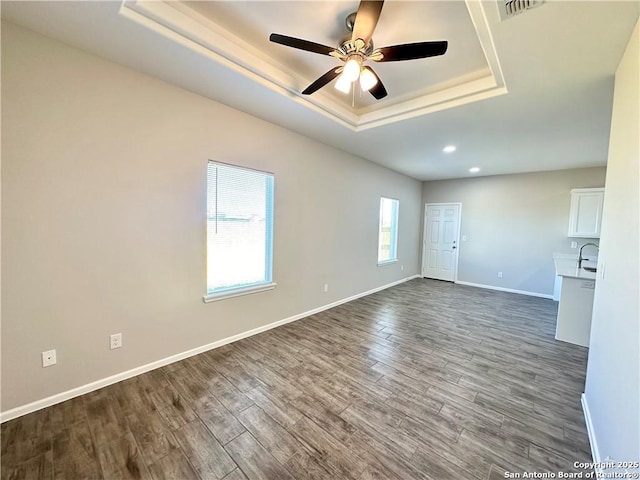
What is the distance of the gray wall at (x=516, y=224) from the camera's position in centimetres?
512

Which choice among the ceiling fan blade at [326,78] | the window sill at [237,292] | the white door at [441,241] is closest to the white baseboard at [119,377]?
the window sill at [237,292]

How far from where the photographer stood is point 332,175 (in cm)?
414

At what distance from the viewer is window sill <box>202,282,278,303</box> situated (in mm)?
2787

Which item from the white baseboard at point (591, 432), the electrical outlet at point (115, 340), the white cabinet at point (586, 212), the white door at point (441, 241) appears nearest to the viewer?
the white baseboard at point (591, 432)

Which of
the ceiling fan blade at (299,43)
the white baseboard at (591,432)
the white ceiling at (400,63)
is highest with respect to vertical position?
the white ceiling at (400,63)

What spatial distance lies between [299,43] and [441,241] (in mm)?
6152

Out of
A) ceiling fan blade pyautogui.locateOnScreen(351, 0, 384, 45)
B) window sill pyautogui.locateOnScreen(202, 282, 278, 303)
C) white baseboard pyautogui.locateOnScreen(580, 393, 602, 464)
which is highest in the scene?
ceiling fan blade pyautogui.locateOnScreen(351, 0, 384, 45)

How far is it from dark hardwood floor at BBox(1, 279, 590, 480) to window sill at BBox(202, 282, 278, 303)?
57 centimetres

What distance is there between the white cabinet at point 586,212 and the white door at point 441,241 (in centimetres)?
204

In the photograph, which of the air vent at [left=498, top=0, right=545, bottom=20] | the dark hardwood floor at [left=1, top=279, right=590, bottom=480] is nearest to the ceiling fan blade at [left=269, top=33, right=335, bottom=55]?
the air vent at [left=498, top=0, right=545, bottom=20]

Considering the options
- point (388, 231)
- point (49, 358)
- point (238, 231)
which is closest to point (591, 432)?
point (238, 231)

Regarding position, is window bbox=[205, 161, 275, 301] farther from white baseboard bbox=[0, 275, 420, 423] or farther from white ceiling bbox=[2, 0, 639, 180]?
white ceiling bbox=[2, 0, 639, 180]

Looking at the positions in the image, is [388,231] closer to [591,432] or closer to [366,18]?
[591,432]

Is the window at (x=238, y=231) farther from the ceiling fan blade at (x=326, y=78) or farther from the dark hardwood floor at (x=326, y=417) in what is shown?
the ceiling fan blade at (x=326, y=78)
